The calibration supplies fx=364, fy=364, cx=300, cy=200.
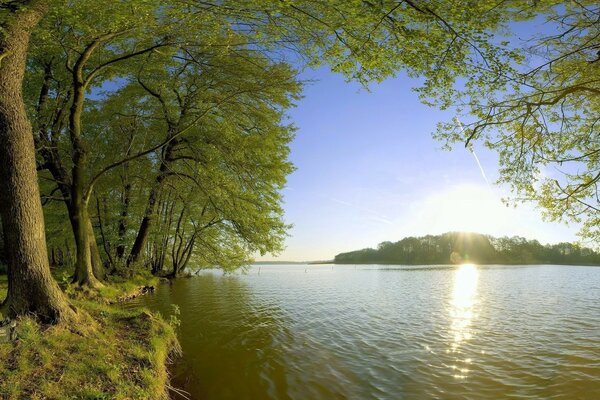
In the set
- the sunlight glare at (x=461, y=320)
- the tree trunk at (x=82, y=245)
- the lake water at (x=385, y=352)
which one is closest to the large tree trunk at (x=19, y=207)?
the lake water at (x=385, y=352)

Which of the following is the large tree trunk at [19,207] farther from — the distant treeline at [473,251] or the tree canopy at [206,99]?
the distant treeline at [473,251]

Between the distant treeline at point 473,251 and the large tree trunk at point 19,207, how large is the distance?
137 meters

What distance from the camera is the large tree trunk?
688cm

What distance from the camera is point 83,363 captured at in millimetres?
5910

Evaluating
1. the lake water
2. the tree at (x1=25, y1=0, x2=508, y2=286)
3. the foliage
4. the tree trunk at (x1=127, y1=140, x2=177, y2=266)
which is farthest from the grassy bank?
the tree trunk at (x1=127, y1=140, x2=177, y2=266)

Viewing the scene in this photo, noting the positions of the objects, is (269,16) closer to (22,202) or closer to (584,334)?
(22,202)

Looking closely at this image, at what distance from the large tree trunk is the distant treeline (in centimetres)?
13734

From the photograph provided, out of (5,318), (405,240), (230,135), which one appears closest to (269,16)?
(5,318)

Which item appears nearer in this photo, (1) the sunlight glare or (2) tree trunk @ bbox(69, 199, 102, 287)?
(1) the sunlight glare

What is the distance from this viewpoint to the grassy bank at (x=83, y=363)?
16.6ft

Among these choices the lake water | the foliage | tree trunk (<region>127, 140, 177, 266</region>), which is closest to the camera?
the foliage

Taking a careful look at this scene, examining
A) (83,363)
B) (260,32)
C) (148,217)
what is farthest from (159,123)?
(83,363)

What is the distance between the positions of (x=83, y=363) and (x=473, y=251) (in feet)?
480

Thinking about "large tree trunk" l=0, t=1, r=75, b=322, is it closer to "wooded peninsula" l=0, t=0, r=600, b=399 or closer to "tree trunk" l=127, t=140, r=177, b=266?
"wooded peninsula" l=0, t=0, r=600, b=399
